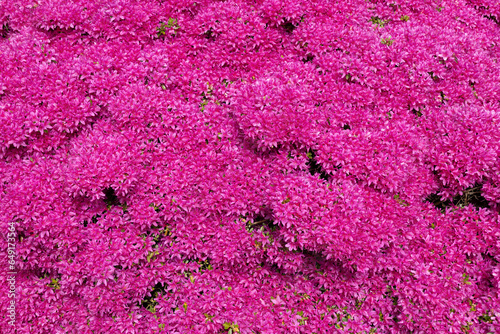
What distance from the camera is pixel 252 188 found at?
10.8 ft

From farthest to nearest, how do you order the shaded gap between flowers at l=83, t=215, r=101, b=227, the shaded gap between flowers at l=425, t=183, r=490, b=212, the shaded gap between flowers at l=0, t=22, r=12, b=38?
1. the shaded gap between flowers at l=0, t=22, r=12, b=38
2. the shaded gap between flowers at l=425, t=183, r=490, b=212
3. the shaded gap between flowers at l=83, t=215, r=101, b=227

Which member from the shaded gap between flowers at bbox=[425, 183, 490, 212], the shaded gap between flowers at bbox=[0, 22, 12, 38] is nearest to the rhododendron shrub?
the shaded gap between flowers at bbox=[425, 183, 490, 212]

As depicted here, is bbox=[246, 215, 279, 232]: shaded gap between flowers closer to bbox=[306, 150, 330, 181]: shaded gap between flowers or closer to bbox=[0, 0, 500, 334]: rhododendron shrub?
bbox=[0, 0, 500, 334]: rhododendron shrub

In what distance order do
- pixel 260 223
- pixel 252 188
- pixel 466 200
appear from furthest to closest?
pixel 466 200 → pixel 260 223 → pixel 252 188

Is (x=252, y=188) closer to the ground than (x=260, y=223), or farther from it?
farther from it

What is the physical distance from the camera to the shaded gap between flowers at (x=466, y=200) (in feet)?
11.6

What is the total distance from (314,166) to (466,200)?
1.56 m

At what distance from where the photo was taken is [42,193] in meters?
3.14

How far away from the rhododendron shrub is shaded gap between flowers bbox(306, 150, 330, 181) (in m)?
0.02

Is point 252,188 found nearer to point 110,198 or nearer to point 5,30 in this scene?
point 110,198

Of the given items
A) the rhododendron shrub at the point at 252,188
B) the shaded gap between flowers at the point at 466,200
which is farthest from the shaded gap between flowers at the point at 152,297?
the shaded gap between flowers at the point at 466,200

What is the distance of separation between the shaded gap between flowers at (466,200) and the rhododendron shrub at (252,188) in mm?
18

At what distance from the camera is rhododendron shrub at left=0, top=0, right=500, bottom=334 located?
3.06 meters

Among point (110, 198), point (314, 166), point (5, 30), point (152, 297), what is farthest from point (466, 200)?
point (5, 30)
